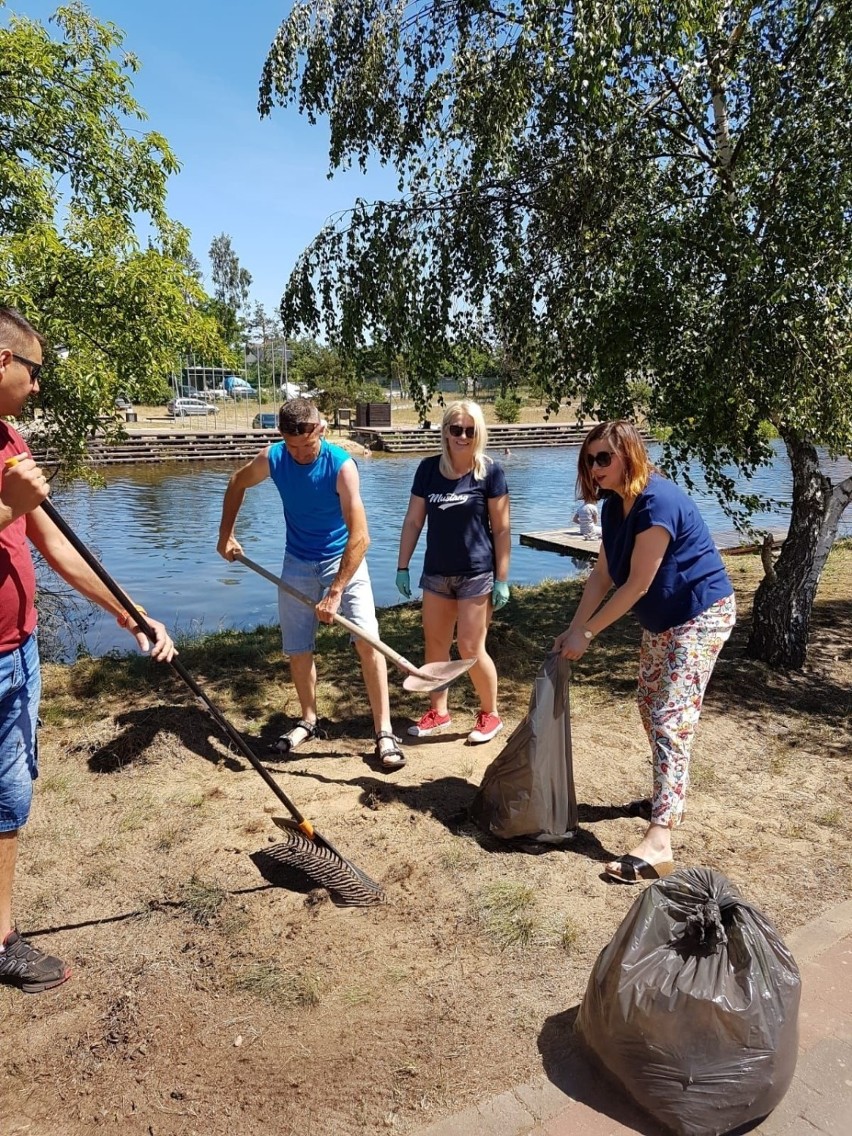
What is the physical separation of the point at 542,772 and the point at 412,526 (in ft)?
5.13

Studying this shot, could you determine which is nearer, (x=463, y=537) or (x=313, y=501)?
(x=313, y=501)

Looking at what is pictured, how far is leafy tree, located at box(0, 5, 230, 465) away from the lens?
5148mm

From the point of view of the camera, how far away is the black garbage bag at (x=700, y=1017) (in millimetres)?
1896

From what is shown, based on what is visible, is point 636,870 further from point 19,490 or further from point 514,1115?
point 19,490

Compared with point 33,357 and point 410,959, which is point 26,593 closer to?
point 33,357

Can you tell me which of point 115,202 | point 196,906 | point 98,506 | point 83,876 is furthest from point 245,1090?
point 98,506

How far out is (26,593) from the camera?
2344mm

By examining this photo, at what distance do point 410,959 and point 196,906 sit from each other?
2.63 ft

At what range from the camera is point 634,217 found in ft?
16.4

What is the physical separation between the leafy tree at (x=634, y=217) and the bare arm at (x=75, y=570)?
3.37m

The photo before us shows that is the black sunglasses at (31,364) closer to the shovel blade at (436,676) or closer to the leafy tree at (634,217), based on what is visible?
the shovel blade at (436,676)

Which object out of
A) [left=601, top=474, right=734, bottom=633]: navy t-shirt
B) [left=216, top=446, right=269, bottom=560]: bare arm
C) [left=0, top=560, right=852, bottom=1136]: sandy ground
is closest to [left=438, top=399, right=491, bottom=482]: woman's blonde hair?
[left=216, top=446, right=269, bottom=560]: bare arm

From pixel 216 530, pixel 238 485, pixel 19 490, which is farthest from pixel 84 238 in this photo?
pixel 216 530

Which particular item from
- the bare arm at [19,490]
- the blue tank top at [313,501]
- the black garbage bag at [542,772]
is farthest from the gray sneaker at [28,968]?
the blue tank top at [313,501]
